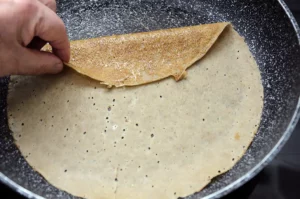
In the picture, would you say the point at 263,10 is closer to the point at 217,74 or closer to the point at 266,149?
the point at 217,74

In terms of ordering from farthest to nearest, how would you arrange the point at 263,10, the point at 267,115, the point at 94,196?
the point at 263,10
the point at 267,115
the point at 94,196

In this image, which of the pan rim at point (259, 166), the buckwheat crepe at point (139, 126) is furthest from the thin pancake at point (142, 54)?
the pan rim at point (259, 166)

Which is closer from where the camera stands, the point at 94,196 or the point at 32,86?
the point at 94,196

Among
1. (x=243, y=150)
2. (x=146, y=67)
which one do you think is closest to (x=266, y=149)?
(x=243, y=150)

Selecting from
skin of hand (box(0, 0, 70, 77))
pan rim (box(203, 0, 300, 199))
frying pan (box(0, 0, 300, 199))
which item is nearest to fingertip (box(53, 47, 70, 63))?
skin of hand (box(0, 0, 70, 77))

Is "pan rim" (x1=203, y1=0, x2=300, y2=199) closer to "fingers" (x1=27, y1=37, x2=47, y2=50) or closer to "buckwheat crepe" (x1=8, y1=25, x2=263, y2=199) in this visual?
"buckwheat crepe" (x1=8, y1=25, x2=263, y2=199)

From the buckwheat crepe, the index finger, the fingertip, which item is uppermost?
the index finger

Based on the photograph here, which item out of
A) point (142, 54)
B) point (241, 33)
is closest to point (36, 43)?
point (142, 54)
